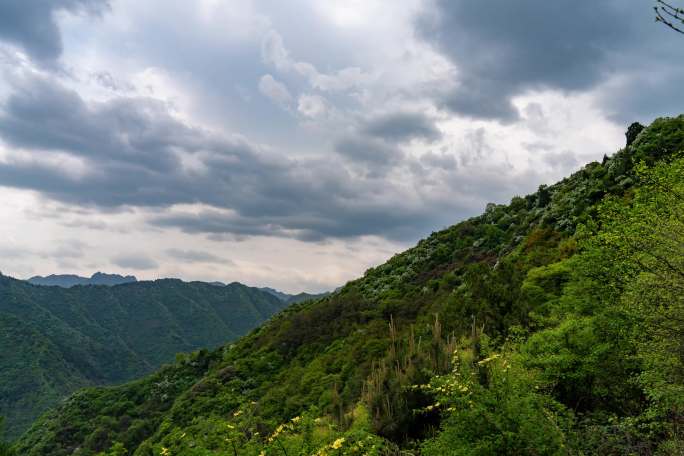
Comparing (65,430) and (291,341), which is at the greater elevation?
(291,341)

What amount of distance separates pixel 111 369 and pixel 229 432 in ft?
663

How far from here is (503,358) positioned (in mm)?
11453

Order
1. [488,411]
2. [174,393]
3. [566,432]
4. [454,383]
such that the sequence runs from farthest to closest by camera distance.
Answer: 1. [174,393]
2. [566,432]
3. [454,383]
4. [488,411]

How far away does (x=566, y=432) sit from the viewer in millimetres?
8719

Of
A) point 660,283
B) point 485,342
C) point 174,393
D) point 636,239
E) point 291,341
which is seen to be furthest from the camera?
point 174,393

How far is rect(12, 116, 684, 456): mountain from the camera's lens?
833 centimetres

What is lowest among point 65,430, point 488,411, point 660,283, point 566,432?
point 65,430

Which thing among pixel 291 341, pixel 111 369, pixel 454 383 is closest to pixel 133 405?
pixel 291 341

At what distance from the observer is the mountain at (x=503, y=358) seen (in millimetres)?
8328

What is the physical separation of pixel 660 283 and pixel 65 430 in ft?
179

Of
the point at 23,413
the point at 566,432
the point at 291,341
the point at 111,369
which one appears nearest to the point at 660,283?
the point at 566,432

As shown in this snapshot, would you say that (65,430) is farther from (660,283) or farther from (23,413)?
(23,413)

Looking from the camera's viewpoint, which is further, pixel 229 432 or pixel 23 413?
pixel 23 413

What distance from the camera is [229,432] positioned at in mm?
9891
